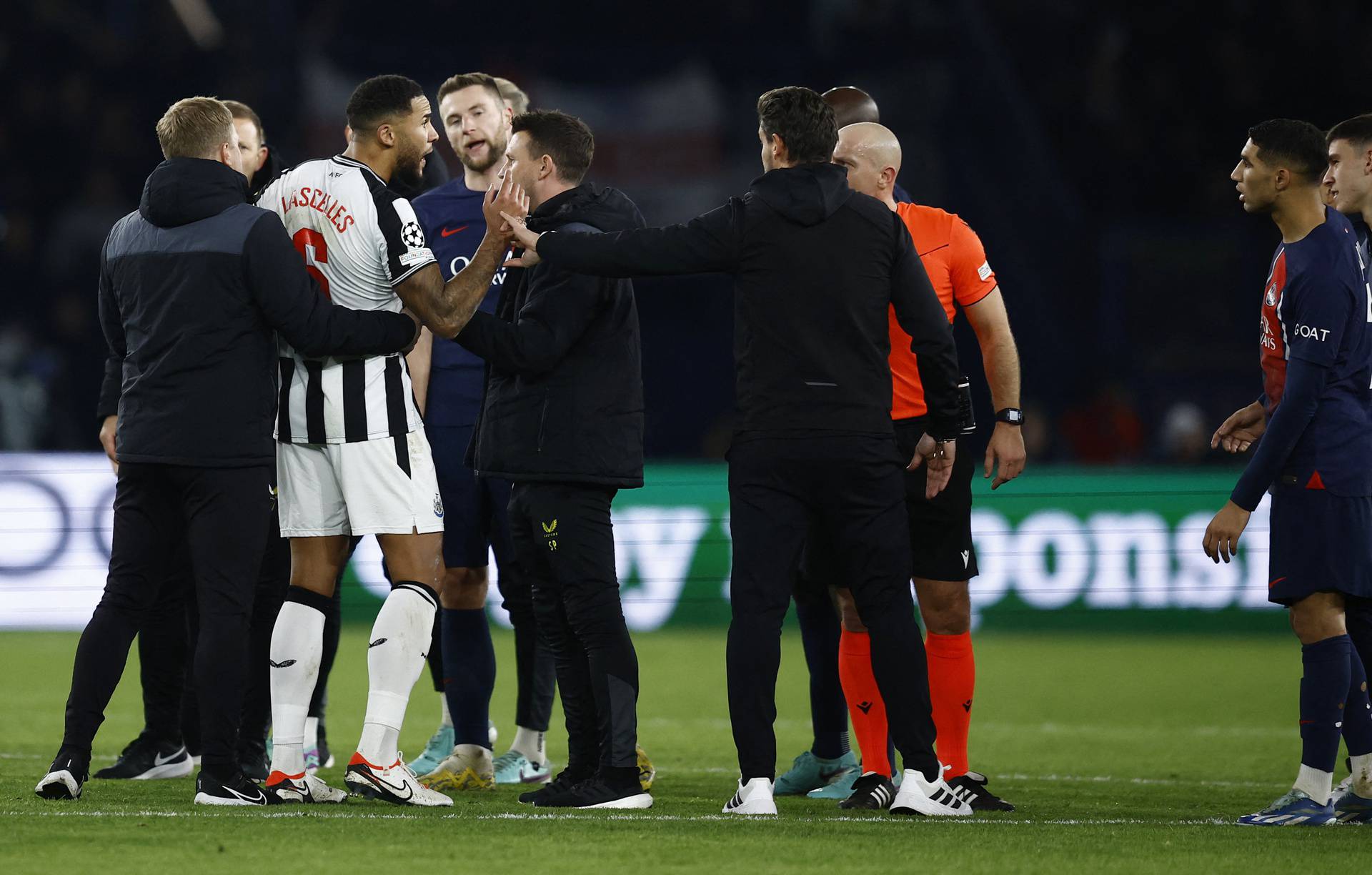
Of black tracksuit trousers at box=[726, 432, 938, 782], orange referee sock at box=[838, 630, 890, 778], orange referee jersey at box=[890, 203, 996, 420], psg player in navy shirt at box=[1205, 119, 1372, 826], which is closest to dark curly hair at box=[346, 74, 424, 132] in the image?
black tracksuit trousers at box=[726, 432, 938, 782]

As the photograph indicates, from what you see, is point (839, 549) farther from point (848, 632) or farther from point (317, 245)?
point (317, 245)

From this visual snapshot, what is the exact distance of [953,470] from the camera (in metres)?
5.57

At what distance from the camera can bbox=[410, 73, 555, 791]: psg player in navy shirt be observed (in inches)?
242

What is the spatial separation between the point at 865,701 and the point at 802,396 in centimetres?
123

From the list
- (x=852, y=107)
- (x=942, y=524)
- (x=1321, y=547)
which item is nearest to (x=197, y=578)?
(x=942, y=524)

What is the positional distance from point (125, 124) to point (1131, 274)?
986cm

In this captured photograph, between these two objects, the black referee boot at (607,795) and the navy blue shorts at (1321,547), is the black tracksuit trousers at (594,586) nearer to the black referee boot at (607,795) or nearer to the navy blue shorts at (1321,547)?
the black referee boot at (607,795)

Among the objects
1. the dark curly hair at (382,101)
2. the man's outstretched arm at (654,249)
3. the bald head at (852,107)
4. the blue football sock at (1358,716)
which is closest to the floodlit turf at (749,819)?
the blue football sock at (1358,716)

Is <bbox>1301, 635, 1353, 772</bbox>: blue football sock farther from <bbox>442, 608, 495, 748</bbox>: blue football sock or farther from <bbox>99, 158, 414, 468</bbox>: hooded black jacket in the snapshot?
<bbox>99, 158, 414, 468</bbox>: hooded black jacket

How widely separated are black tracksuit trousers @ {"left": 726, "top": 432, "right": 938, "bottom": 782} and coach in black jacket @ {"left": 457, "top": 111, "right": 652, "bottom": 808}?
1.33ft

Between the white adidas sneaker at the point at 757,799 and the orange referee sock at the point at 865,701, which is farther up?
the orange referee sock at the point at 865,701

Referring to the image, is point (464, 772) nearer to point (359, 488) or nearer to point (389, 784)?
point (389, 784)

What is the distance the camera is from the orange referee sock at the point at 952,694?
5594mm

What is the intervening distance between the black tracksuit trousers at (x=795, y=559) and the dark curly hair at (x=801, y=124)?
83cm
